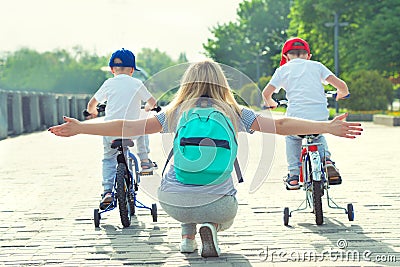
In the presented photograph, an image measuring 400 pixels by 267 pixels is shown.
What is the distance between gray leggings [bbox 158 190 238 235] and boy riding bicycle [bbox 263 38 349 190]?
193 centimetres

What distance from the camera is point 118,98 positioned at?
25.0ft

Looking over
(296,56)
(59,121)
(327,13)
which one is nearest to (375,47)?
(327,13)

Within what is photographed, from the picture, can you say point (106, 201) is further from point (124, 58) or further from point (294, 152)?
point (294, 152)

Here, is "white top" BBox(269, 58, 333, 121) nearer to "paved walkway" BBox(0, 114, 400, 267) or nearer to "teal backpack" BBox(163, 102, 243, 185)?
"paved walkway" BBox(0, 114, 400, 267)

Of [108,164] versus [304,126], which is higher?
[304,126]

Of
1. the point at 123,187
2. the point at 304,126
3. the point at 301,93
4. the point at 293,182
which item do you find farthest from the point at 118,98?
the point at 304,126

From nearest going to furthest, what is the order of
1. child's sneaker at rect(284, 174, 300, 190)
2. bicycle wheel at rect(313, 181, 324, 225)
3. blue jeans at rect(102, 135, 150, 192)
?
bicycle wheel at rect(313, 181, 324, 225), child's sneaker at rect(284, 174, 300, 190), blue jeans at rect(102, 135, 150, 192)

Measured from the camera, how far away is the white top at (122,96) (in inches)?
300

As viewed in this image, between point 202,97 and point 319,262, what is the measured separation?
53.7 inches

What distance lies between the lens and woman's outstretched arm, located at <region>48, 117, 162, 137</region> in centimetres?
530

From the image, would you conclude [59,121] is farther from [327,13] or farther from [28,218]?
[28,218]

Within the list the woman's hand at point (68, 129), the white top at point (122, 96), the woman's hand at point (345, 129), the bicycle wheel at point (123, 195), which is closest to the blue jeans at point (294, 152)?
the white top at point (122, 96)

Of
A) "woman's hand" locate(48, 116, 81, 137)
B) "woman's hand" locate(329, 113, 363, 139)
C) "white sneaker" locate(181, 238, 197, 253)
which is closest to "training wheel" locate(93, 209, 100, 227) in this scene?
"white sneaker" locate(181, 238, 197, 253)

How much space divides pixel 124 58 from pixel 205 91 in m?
2.37
